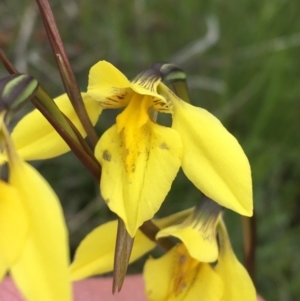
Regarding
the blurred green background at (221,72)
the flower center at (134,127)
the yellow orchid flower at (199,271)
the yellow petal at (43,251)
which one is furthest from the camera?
the blurred green background at (221,72)

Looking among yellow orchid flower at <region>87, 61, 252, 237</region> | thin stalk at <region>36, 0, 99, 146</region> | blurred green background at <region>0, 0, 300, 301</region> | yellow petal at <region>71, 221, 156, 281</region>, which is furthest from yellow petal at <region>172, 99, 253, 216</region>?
blurred green background at <region>0, 0, 300, 301</region>

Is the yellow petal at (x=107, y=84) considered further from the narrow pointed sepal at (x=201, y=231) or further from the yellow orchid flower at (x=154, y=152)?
the narrow pointed sepal at (x=201, y=231)

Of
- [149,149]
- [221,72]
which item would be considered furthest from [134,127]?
[221,72]

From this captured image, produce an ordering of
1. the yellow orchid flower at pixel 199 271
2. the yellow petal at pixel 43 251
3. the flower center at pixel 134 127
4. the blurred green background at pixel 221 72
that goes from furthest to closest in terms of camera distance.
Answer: the blurred green background at pixel 221 72 → the yellow orchid flower at pixel 199 271 → the flower center at pixel 134 127 → the yellow petal at pixel 43 251

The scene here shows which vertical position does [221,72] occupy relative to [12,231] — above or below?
below

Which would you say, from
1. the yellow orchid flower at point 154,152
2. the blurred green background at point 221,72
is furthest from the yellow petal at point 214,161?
the blurred green background at point 221,72

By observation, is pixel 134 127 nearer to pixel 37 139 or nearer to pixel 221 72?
pixel 37 139

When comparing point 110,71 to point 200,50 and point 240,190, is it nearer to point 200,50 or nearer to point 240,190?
point 240,190

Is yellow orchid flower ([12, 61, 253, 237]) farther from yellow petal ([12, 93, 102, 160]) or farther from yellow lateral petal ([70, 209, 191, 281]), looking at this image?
yellow lateral petal ([70, 209, 191, 281])
